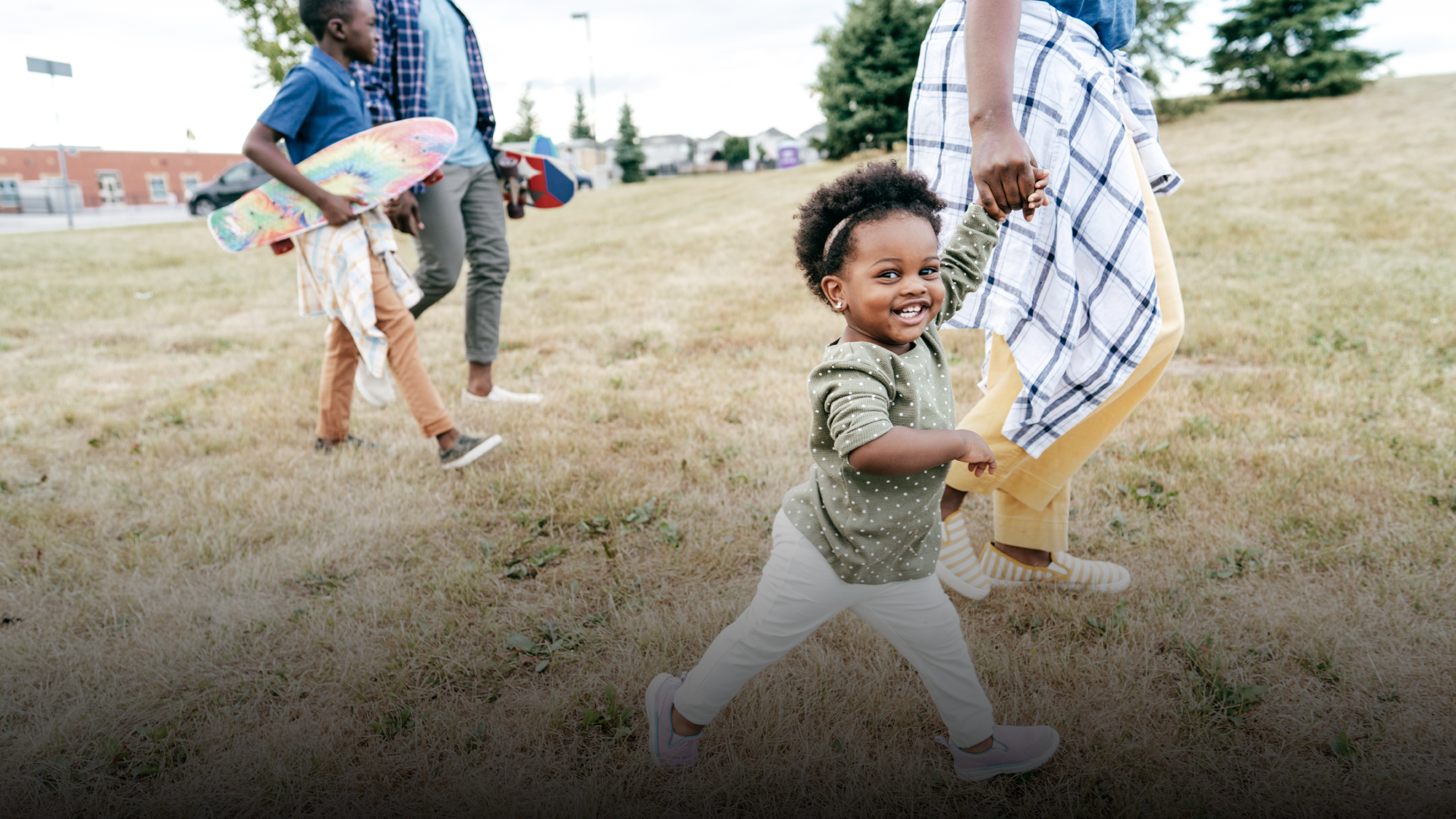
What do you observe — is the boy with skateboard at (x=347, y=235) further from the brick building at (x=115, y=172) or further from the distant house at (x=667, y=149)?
the distant house at (x=667, y=149)

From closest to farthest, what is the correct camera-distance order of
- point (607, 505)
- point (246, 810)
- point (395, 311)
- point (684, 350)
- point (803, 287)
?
point (246, 810) < point (607, 505) < point (395, 311) < point (684, 350) < point (803, 287)

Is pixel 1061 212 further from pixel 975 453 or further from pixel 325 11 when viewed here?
pixel 325 11

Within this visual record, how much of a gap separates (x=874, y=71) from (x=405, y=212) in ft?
94.8

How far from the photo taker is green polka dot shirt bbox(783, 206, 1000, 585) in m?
1.58

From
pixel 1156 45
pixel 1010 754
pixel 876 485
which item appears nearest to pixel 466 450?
pixel 876 485

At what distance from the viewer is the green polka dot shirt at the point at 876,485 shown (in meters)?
1.58

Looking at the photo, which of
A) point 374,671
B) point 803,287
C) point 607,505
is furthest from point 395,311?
point 803,287

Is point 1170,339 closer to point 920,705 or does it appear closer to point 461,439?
point 920,705

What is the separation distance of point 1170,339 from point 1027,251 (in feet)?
1.45

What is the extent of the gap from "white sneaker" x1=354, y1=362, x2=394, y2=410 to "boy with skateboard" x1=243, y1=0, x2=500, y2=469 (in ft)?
0.66

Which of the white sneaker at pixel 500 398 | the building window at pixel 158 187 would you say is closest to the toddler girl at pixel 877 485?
the white sneaker at pixel 500 398

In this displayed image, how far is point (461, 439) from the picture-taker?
3783 mm

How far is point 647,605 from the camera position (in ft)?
8.64

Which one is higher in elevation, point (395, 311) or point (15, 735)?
point (395, 311)
